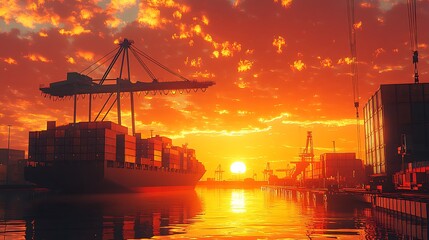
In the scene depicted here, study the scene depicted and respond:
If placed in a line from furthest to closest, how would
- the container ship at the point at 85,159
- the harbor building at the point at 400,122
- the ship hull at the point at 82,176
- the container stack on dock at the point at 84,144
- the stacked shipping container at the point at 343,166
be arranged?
the stacked shipping container at the point at 343,166 → the container stack on dock at the point at 84,144 → the container ship at the point at 85,159 → the ship hull at the point at 82,176 → the harbor building at the point at 400,122

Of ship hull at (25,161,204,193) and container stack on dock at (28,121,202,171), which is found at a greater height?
container stack on dock at (28,121,202,171)

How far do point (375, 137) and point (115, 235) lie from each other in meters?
70.7

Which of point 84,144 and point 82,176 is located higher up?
point 84,144

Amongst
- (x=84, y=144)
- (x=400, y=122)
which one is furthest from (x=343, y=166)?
(x=84, y=144)

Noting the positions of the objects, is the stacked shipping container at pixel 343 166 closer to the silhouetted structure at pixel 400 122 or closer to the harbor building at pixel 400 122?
the silhouetted structure at pixel 400 122

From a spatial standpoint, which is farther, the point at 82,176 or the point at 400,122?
the point at 82,176

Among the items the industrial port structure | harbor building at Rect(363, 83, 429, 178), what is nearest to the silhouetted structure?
harbor building at Rect(363, 83, 429, 178)

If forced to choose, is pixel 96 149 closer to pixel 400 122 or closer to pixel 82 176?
pixel 82 176

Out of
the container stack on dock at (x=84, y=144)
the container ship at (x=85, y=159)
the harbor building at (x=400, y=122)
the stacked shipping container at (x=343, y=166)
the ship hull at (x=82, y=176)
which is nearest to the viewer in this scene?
the harbor building at (x=400, y=122)

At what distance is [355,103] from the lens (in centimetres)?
9938

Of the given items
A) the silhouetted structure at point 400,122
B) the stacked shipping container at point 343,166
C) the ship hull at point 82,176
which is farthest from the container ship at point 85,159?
the stacked shipping container at point 343,166

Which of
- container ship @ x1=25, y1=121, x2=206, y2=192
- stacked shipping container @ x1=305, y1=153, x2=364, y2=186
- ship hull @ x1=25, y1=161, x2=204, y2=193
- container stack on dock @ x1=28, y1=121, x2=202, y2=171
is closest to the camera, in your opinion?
ship hull @ x1=25, y1=161, x2=204, y2=193

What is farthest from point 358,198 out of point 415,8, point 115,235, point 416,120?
point 115,235

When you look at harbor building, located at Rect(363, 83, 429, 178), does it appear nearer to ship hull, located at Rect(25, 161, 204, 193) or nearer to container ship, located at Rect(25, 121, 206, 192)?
ship hull, located at Rect(25, 161, 204, 193)
